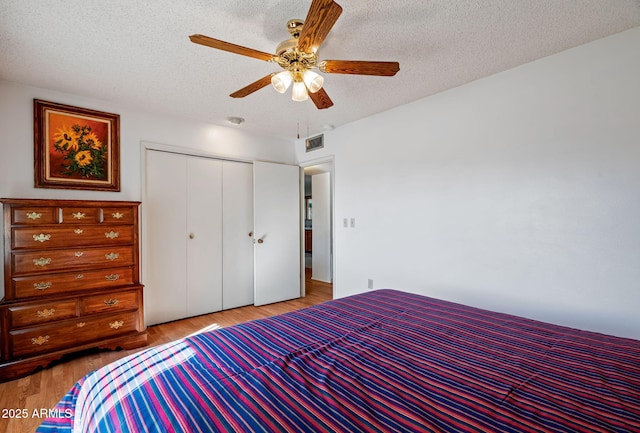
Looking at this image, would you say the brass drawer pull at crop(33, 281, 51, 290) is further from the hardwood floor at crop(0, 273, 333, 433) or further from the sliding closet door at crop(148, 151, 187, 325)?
the sliding closet door at crop(148, 151, 187, 325)

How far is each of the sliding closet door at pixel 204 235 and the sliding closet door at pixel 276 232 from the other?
50cm

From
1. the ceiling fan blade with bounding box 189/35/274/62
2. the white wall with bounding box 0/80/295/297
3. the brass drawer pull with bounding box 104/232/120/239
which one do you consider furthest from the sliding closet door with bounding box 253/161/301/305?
the ceiling fan blade with bounding box 189/35/274/62

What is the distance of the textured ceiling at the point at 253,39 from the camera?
64.6 inches

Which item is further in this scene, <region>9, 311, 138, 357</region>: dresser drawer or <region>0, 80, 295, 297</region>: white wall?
<region>0, 80, 295, 297</region>: white wall

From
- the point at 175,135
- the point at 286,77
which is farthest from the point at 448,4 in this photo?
the point at 175,135

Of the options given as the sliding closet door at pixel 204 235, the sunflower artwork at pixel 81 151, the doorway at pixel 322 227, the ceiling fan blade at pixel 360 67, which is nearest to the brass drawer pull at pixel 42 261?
the sunflower artwork at pixel 81 151

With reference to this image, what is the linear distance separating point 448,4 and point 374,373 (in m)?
1.96

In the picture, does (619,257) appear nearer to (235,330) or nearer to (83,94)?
(235,330)

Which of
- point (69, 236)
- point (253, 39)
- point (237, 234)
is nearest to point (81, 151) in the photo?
point (69, 236)

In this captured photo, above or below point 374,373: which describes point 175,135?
above

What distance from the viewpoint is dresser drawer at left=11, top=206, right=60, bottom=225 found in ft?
7.40

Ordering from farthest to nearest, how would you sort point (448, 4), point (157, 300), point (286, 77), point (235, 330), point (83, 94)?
point (157, 300)
point (83, 94)
point (286, 77)
point (448, 4)
point (235, 330)

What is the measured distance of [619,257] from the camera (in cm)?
191

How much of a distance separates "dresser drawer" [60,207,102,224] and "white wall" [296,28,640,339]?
2821mm
